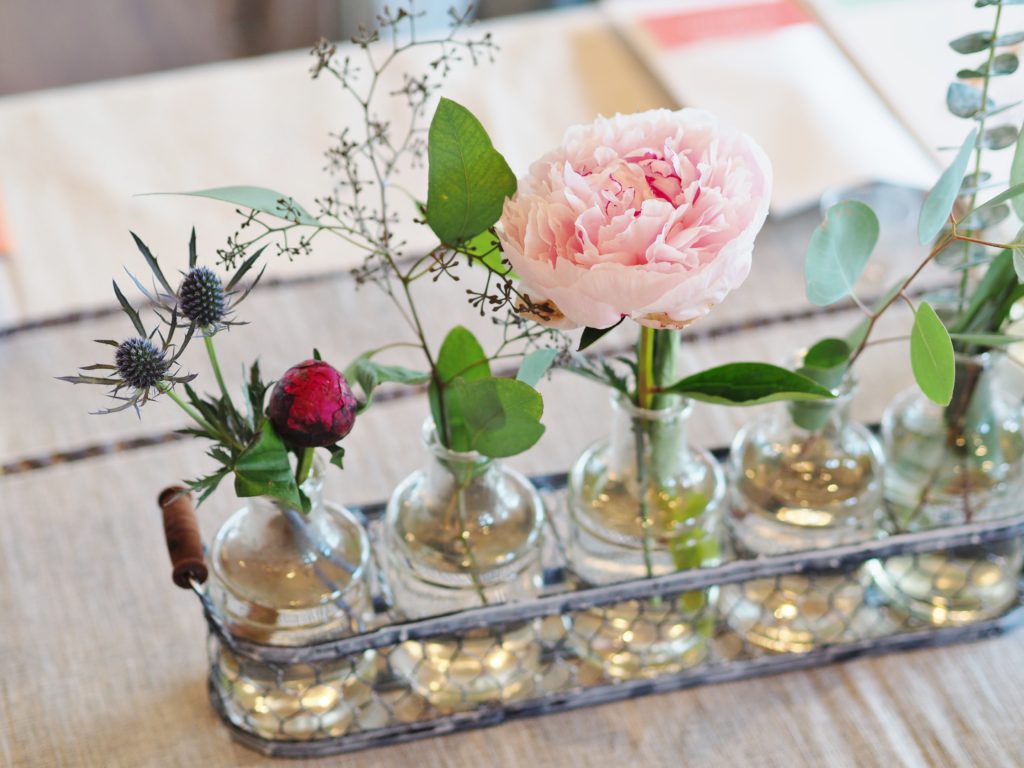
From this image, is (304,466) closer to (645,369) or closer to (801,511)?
(645,369)

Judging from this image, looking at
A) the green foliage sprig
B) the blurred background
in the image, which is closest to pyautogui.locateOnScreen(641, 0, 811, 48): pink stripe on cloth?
the green foliage sprig

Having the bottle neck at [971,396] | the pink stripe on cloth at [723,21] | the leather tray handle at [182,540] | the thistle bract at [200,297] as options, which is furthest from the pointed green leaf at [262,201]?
the pink stripe on cloth at [723,21]

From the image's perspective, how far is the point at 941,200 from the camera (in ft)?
1.93

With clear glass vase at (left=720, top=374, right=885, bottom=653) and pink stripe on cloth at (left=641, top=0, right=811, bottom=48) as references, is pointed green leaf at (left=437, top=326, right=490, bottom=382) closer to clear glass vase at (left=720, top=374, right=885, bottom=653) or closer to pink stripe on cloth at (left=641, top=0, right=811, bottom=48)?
clear glass vase at (left=720, top=374, right=885, bottom=653)

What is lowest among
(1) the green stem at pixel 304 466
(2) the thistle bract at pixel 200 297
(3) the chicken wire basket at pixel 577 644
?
(3) the chicken wire basket at pixel 577 644

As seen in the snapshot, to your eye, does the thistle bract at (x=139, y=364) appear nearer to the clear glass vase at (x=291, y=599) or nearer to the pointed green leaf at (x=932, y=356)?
the clear glass vase at (x=291, y=599)

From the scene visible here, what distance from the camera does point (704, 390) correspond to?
1.93ft

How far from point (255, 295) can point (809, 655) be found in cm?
49

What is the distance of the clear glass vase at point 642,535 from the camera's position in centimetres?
65

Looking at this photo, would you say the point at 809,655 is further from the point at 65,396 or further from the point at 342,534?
the point at 65,396

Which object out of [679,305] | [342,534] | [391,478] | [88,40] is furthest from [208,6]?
[679,305]

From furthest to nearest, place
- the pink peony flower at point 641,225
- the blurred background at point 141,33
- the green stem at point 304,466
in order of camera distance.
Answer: the blurred background at point 141,33 < the green stem at point 304,466 < the pink peony flower at point 641,225

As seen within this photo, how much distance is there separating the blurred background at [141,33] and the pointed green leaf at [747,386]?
1.86 metres

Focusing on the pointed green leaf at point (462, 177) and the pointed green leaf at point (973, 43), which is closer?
the pointed green leaf at point (462, 177)
